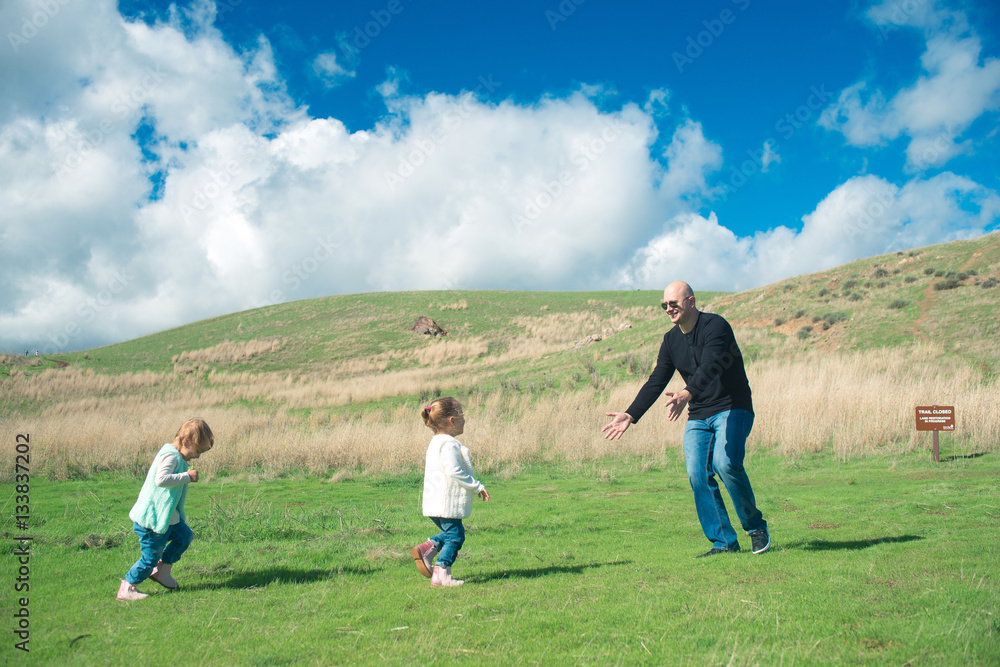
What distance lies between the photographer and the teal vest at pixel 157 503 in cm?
466

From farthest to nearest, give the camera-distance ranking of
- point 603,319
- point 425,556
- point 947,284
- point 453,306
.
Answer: point 453,306 < point 603,319 < point 947,284 < point 425,556

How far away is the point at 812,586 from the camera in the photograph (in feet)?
13.6

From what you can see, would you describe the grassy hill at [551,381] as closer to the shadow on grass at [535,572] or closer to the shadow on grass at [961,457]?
the shadow on grass at [961,457]

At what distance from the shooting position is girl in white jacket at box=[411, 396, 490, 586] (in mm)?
4758

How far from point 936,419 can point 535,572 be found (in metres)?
10.4

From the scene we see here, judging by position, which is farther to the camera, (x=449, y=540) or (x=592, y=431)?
(x=592, y=431)

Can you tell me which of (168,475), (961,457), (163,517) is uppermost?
(168,475)

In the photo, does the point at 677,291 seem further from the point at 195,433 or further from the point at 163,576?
the point at 163,576

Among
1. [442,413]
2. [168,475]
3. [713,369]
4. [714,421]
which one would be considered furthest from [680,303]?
[168,475]

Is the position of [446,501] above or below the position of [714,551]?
above

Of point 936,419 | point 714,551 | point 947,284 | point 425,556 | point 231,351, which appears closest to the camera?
point 425,556

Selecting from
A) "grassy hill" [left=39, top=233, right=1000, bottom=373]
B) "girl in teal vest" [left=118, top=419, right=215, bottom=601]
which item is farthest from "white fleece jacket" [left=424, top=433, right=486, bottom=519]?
"grassy hill" [left=39, top=233, right=1000, bottom=373]

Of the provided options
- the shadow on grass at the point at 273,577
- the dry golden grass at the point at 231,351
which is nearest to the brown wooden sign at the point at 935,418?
the shadow on grass at the point at 273,577

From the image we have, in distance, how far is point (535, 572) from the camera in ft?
16.9
